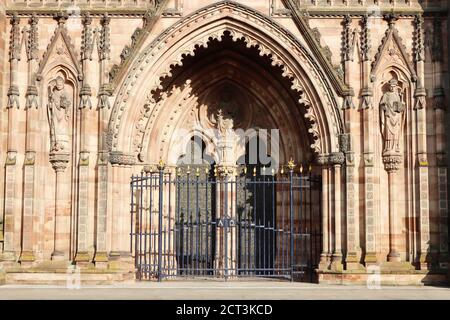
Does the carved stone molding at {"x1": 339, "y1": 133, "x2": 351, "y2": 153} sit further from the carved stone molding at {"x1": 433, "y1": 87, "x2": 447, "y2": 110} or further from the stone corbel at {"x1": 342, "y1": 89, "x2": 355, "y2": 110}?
the carved stone molding at {"x1": 433, "y1": 87, "x2": 447, "y2": 110}

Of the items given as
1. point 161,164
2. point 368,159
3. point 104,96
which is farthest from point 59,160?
point 368,159

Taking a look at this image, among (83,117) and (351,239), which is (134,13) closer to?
(83,117)

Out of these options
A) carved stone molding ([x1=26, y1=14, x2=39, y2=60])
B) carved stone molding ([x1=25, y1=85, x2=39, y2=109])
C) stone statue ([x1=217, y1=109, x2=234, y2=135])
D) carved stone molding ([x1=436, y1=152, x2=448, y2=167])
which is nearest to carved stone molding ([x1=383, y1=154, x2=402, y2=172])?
carved stone molding ([x1=436, y1=152, x2=448, y2=167])

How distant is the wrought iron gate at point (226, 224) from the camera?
22609mm

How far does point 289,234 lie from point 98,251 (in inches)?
230

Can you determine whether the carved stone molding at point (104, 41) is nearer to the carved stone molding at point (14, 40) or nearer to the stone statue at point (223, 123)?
the carved stone molding at point (14, 40)

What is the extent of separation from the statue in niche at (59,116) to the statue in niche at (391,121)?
905 cm

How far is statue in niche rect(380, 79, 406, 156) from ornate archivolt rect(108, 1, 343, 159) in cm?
129

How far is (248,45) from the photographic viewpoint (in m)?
22.2

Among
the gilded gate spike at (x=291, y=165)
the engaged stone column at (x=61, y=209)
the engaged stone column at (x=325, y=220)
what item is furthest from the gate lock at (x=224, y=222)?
the engaged stone column at (x=61, y=209)

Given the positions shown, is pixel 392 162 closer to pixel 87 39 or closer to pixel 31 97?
pixel 87 39

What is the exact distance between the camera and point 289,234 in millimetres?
23344
